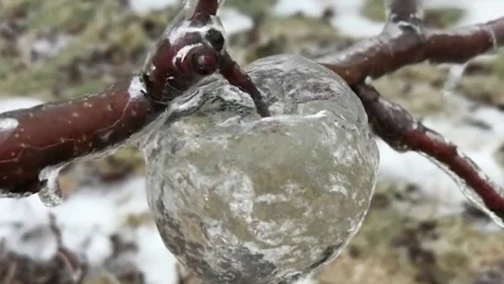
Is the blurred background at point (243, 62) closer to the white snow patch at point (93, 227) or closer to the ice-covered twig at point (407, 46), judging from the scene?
the white snow patch at point (93, 227)

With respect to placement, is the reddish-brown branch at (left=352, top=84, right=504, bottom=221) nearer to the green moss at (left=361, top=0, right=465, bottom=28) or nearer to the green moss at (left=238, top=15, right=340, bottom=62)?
the green moss at (left=238, top=15, right=340, bottom=62)

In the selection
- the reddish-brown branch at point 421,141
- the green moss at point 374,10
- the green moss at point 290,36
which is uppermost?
the reddish-brown branch at point 421,141

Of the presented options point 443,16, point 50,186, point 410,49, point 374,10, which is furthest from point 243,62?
point 50,186

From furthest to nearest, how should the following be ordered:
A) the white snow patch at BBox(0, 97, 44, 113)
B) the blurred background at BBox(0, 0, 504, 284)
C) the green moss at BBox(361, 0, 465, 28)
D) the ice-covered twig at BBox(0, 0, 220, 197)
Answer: the green moss at BBox(361, 0, 465, 28), the white snow patch at BBox(0, 97, 44, 113), the blurred background at BBox(0, 0, 504, 284), the ice-covered twig at BBox(0, 0, 220, 197)

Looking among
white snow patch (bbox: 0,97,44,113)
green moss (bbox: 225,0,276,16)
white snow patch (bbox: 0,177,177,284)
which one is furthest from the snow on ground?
green moss (bbox: 225,0,276,16)

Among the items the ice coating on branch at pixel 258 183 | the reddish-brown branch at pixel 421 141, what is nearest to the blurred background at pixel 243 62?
the reddish-brown branch at pixel 421 141
